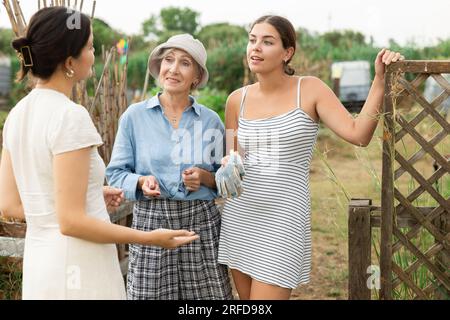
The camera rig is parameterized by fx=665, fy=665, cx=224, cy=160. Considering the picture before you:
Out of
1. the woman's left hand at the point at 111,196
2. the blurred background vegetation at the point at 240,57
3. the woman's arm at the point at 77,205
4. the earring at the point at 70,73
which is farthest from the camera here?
the blurred background vegetation at the point at 240,57

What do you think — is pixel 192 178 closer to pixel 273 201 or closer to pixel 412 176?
pixel 273 201

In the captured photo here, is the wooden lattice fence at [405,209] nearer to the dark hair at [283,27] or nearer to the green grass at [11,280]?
the dark hair at [283,27]

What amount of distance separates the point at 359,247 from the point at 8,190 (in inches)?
60.1

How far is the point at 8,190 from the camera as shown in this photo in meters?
1.95

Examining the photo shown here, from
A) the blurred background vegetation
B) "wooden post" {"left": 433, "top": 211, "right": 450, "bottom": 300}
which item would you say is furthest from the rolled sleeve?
the blurred background vegetation

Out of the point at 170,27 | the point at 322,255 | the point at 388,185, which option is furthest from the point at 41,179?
the point at 170,27

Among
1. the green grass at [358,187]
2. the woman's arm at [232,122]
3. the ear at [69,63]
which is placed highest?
the ear at [69,63]

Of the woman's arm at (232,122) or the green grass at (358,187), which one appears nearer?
the woman's arm at (232,122)

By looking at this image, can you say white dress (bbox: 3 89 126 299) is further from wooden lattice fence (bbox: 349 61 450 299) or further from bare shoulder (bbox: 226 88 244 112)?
wooden lattice fence (bbox: 349 61 450 299)

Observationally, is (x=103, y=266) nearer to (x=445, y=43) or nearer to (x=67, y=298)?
(x=67, y=298)

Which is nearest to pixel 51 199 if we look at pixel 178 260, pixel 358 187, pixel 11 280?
pixel 178 260

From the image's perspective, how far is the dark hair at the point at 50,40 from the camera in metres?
1.80

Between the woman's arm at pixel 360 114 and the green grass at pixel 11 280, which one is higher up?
the woman's arm at pixel 360 114

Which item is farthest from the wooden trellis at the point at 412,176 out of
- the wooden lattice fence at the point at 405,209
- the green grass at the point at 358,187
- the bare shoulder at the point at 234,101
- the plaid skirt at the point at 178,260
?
the plaid skirt at the point at 178,260
